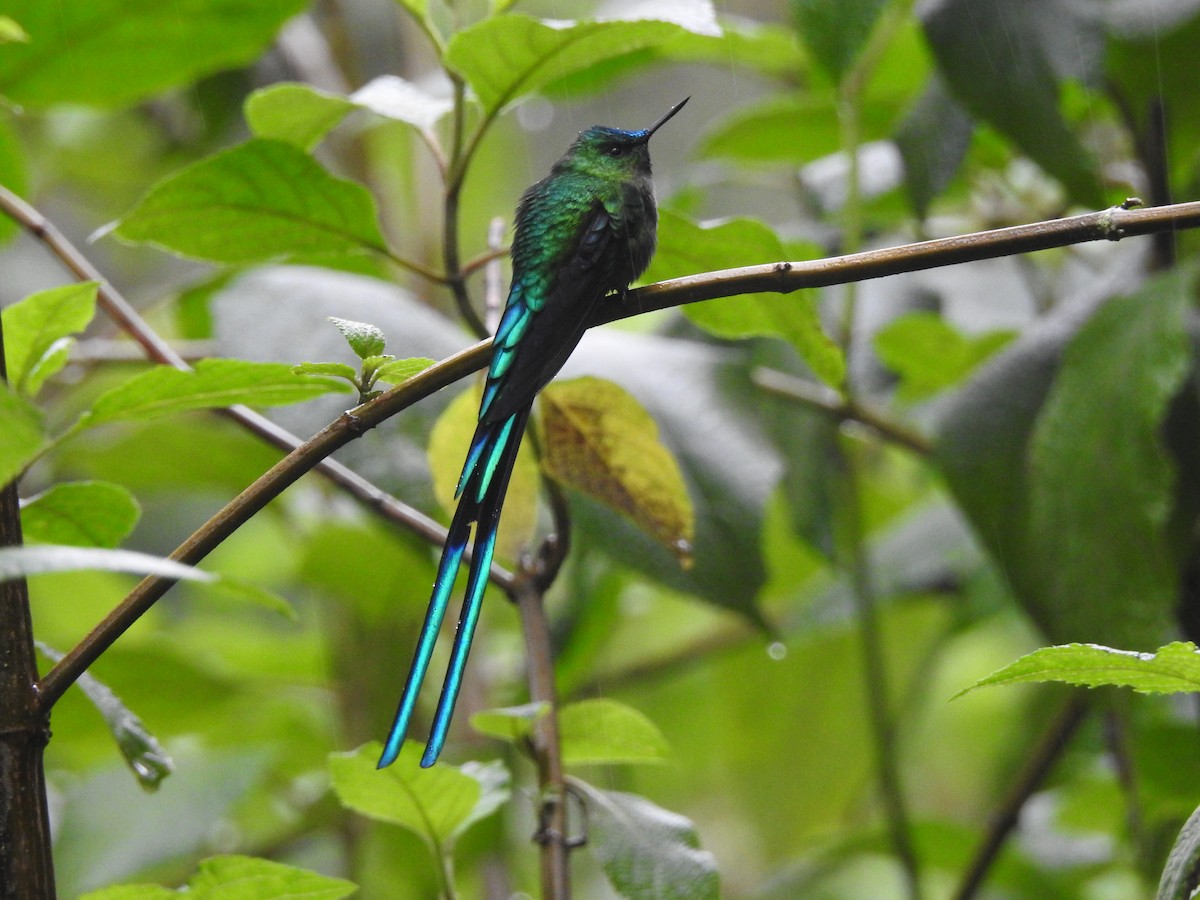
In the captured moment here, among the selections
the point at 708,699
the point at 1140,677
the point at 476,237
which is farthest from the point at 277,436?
the point at 476,237

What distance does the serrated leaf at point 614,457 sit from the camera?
2.43 ft

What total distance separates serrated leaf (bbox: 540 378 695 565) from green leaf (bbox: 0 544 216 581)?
1.22 feet

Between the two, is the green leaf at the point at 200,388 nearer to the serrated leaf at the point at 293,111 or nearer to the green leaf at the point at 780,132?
the serrated leaf at the point at 293,111

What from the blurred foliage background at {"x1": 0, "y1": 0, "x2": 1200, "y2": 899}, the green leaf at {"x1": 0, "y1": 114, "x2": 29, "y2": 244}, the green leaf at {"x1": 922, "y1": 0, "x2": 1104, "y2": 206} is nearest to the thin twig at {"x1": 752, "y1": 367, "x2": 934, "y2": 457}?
the blurred foliage background at {"x1": 0, "y1": 0, "x2": 1200, "y2": 899}

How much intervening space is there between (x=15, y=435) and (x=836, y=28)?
806mm

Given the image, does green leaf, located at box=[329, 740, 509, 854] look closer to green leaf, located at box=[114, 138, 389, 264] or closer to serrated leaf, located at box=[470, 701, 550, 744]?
serrated leaf, located at box=[470, 701, 550, 744]

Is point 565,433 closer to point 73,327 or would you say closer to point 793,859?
point 73,327

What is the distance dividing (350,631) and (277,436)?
0.83 meters

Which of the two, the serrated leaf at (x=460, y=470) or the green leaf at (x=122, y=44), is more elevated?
the green leaf at (x=122, y=44)

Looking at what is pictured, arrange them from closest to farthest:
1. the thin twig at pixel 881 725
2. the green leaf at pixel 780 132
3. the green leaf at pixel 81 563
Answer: the green leaf at pixel 81 563 < the thin twig at pixel 881 725 < the green leaf at pixel 780 132

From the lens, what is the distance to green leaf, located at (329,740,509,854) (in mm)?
630

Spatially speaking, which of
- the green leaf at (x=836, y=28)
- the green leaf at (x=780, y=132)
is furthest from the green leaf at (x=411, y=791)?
the green leaf at (x=780, y=132)

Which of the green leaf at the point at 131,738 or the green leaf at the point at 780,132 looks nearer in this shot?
the green leaf at the point at 131,738

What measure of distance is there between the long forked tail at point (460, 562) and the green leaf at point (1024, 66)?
2.10 ft
